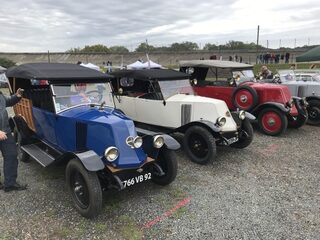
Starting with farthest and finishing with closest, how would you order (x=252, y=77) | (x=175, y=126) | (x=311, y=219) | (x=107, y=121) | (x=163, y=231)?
(x=252, y=77), (x=175, y=126), (x=107, y=121), (x=311, y=219), (x=163, y=231)

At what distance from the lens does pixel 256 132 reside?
340 inches

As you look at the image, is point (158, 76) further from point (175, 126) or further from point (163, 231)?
point (163, 231)

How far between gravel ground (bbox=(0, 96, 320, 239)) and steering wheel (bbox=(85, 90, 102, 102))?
4.81 ft

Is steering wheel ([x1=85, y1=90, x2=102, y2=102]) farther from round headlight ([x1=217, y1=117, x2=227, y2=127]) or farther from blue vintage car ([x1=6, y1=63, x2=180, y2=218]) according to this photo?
round headlight ([x1=217, y1=117, x2=227, y2=127])

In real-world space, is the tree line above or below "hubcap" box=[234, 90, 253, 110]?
above

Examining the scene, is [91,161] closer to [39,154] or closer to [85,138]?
[85,138]

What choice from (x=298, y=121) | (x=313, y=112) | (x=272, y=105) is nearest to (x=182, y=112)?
(x=272, y=105)

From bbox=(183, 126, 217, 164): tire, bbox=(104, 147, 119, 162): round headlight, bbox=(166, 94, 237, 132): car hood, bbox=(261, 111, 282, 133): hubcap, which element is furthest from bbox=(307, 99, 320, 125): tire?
bbox=(104, 147, 119, 162): round headlight

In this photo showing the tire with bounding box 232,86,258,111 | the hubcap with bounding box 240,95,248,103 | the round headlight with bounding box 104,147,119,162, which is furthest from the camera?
the hubcap with bounding box 240,95,248,103

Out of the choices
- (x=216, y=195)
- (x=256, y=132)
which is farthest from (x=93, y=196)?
(x=256, y=132)

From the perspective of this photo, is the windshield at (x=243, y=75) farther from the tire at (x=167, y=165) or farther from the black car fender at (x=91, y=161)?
the black car fender at (x=91, y=161)

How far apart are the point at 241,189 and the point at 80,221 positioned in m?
2.51

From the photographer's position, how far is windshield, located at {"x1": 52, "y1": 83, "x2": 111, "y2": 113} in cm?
486

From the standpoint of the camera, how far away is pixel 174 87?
23.5 ft
